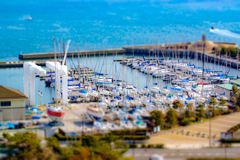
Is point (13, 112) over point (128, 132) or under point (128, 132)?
over

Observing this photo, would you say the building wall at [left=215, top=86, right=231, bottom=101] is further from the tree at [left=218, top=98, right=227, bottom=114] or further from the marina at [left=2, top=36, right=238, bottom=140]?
the tree at [left=218, top=98, right=227, bottom=114]

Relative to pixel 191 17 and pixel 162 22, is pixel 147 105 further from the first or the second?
pixel 191 17

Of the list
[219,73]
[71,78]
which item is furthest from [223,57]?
[71,78]

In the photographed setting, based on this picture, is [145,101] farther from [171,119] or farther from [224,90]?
[224,90]

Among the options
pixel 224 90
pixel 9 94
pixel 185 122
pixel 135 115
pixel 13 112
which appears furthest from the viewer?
pixel 224 90

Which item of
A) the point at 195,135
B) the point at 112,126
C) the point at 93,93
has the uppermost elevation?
the point at 93,93

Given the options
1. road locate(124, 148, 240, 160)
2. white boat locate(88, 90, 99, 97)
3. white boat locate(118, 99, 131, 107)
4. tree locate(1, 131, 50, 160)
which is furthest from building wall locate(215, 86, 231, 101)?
tree locate(1, 131, 50, 160)

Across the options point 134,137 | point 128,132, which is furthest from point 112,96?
point 134,137
